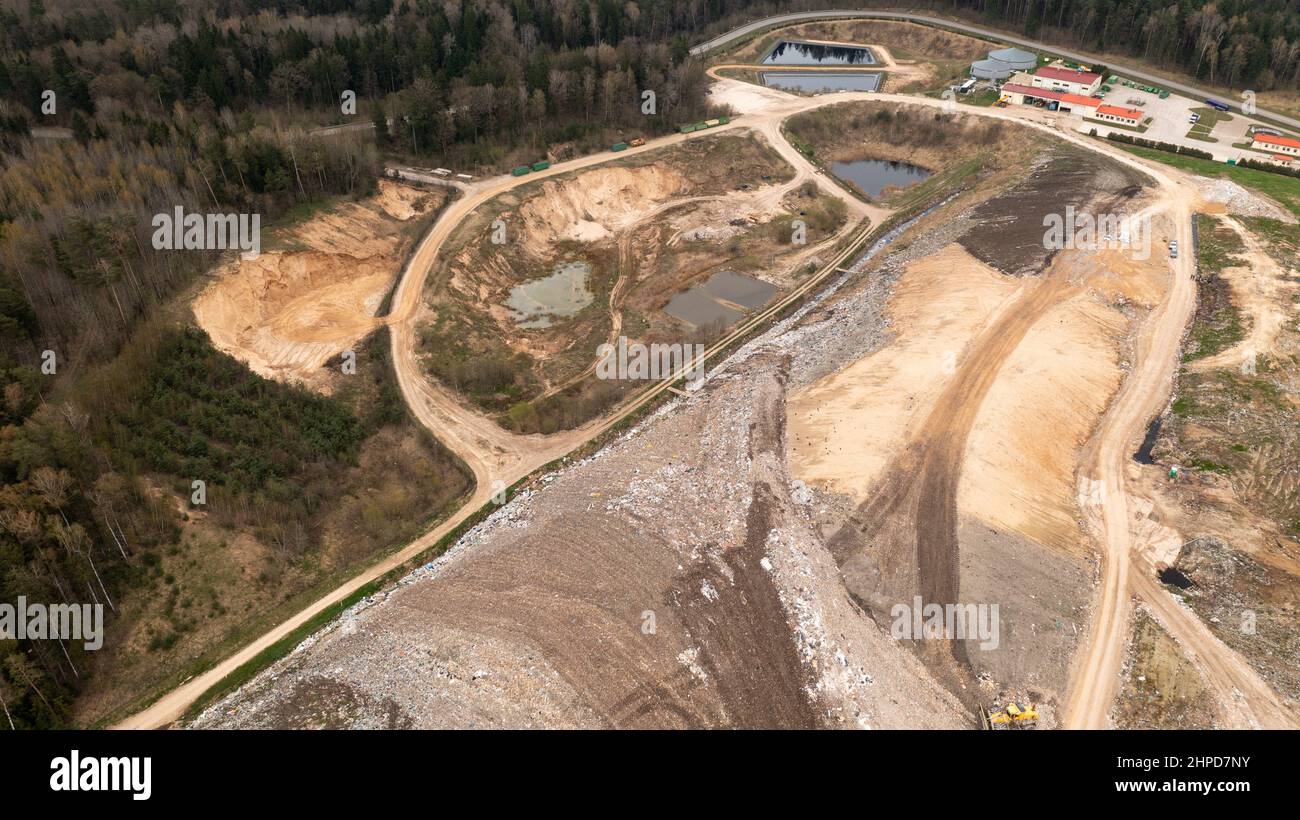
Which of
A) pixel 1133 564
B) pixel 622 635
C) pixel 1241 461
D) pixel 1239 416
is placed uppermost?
pixel 1239 416

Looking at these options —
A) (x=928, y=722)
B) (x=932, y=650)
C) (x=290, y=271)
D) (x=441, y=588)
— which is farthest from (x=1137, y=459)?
(x=290, y=271)

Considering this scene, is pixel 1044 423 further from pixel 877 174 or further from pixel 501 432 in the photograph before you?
pixel 877 174

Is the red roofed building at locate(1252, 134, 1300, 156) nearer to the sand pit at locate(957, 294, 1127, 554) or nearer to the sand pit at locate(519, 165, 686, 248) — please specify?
the sand pit at locate(957, 294, 1127, 554)

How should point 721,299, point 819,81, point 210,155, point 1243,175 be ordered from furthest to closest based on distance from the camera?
1. point 819,81
2. point 1243,175
3. point 721,299
4. point 210,155

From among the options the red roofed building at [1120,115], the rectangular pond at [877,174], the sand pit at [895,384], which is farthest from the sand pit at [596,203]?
the red roofed building at [1120,115]

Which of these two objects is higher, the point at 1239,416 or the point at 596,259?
the point at 596,259

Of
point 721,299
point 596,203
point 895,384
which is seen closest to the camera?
point 895,384

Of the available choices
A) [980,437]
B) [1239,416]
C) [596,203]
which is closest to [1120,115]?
[1239,416]

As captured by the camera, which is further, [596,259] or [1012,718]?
[596,259]
